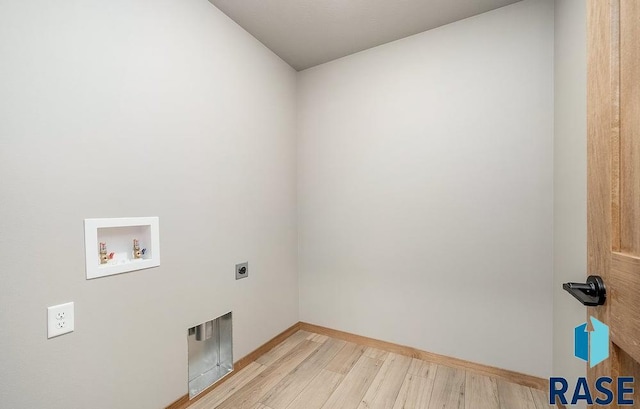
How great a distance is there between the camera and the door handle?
643mm

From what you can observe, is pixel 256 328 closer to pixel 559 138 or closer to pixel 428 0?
pixel 559 138

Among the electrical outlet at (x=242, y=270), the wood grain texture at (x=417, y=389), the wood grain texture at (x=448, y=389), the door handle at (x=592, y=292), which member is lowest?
the wood grain texture at (x=417, y=389)

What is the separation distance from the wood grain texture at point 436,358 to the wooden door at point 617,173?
4.30 ft

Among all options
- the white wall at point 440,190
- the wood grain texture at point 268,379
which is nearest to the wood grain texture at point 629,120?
the white wall at point 440,190

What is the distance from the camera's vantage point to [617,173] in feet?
2.02

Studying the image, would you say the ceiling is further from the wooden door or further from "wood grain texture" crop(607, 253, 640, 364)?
"wood grain texture" crop(607, 253, 640, 364)

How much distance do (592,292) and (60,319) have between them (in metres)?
1.84

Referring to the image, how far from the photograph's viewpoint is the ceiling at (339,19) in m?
1.73

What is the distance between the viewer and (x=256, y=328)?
206 cm

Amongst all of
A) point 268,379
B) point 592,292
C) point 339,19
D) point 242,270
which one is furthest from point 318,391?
point 339,19

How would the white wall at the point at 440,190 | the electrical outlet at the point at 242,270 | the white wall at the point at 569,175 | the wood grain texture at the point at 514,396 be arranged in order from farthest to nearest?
the electrical outlet at the point at 242,270
the white wall at the point at 440,190
the wood grain texture at the point at 514,396
the white wall at the point at 569,175

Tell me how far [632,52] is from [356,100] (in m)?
1.84

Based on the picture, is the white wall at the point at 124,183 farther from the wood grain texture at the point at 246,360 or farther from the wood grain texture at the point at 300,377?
the wood grain texture at the point at 300,377

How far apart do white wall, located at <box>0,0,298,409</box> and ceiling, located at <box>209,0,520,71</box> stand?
0.55 feet
